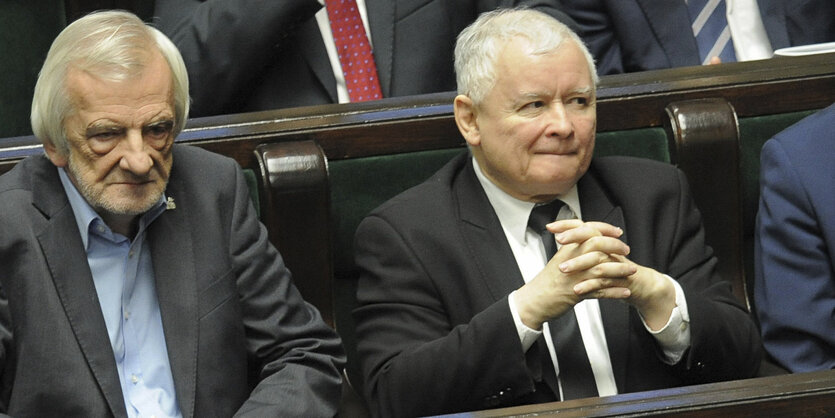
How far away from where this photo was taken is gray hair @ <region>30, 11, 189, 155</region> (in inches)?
58.2

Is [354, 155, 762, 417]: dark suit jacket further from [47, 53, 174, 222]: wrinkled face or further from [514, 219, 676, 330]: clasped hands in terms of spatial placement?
[47, 53, 174, 222]: wrinkled face

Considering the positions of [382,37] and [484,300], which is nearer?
[484,300]

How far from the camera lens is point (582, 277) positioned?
1.56 meters

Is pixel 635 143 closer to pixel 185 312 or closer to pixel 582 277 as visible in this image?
pixel 582 277

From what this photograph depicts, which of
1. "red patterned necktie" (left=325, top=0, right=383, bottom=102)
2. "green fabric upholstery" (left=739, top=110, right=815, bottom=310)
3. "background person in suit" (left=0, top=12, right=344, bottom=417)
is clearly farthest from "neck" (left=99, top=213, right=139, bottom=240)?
"green fabric upholstery" (left=739, top=110, right=815, bottom=310)

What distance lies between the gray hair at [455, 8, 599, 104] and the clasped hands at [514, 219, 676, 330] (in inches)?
10.2

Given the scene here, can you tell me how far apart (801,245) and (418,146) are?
56 cm

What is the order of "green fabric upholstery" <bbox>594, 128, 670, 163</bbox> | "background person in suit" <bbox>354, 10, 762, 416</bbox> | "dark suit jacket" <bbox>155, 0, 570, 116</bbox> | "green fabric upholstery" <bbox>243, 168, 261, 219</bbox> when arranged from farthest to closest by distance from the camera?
"dark suit jacket" <bbox>155, 0, 570, 116</bbox> < "green fabric upholstery" <bbox>594, 128, 670, 163</bbox> < "green fabric upholstery" <bbox>243, 168, 261, 219</bbox> < "background person in suit" <bbox>354, 10, 762, 416</bbox>

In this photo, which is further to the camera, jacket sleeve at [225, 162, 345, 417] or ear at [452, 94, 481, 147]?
ear at [452, 94, 481, 147]

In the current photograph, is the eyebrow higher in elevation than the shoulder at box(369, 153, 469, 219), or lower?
higher

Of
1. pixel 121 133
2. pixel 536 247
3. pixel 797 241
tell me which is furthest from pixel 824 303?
pixel 121 133

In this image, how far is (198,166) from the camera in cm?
164

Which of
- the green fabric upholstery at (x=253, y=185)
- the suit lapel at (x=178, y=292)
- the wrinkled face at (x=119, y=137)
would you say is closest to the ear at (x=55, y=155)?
the wrinkled face at (x=119, y=137)

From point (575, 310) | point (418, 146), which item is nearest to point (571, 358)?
point (575, 310)
